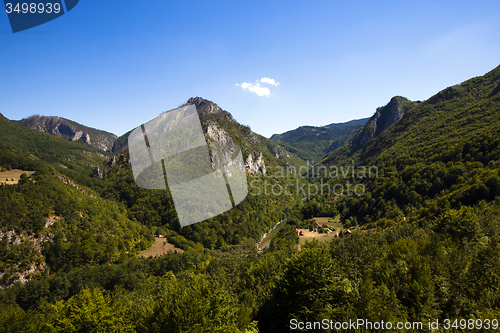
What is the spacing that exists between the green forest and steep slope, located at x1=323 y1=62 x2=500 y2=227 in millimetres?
484

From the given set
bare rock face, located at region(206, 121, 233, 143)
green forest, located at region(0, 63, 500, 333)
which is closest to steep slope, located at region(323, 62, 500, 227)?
green forest, located at region(0, 63, 500, 333)

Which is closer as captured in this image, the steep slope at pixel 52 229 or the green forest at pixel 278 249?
the green forest at pixel 278 249

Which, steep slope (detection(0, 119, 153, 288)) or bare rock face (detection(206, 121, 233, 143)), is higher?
bare rock face (detection(206, 121, 233, 143))

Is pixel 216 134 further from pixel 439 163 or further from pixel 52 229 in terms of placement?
pixel 439 163

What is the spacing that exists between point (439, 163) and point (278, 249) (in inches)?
2273

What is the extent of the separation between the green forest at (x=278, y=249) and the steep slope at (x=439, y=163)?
0.48 metres

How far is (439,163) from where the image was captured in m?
68.6

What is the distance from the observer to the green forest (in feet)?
41.9

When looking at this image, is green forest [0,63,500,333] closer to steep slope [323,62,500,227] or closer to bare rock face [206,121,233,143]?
steep slope [323,62,500,227]

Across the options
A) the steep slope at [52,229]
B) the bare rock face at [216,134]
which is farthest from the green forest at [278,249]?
the bare rock face at [216,134]

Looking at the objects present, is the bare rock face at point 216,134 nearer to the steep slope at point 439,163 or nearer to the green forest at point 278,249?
the green forest at point 278,249

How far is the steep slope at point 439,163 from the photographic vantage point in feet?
167

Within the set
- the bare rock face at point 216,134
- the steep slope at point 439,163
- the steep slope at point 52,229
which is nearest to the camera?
the steep slope at point 439,163

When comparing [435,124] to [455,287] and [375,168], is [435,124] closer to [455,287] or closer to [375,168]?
[375,168]
